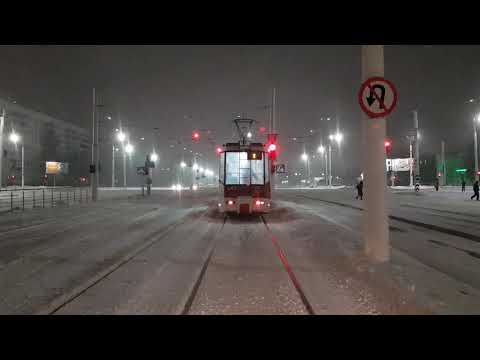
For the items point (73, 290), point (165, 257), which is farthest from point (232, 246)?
point (73, 290)

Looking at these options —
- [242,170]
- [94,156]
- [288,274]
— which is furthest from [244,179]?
[94,156]

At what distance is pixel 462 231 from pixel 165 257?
9.74m

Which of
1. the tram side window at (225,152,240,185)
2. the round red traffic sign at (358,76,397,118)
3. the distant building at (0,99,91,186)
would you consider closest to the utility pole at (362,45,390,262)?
the round red traffic sign at (358,76,397,118)

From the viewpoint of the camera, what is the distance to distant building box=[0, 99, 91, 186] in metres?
73.8

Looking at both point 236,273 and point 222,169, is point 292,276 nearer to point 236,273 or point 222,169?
point 236,273

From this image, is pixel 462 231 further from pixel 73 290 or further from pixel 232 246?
→ pixel 73 290

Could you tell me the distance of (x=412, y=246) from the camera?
888 centimetres

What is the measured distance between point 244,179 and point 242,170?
447mm

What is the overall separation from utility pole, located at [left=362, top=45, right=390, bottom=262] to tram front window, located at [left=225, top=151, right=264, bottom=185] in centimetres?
882

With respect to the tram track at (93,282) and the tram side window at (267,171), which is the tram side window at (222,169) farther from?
the tram track at (93,282)

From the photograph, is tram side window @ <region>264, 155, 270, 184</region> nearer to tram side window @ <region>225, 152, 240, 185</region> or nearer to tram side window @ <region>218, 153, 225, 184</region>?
tram side window @ <region>225, 152, 240, 185</region>

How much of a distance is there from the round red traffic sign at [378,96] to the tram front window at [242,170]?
30.2ft

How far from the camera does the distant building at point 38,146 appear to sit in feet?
242

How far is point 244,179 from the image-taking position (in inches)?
607
